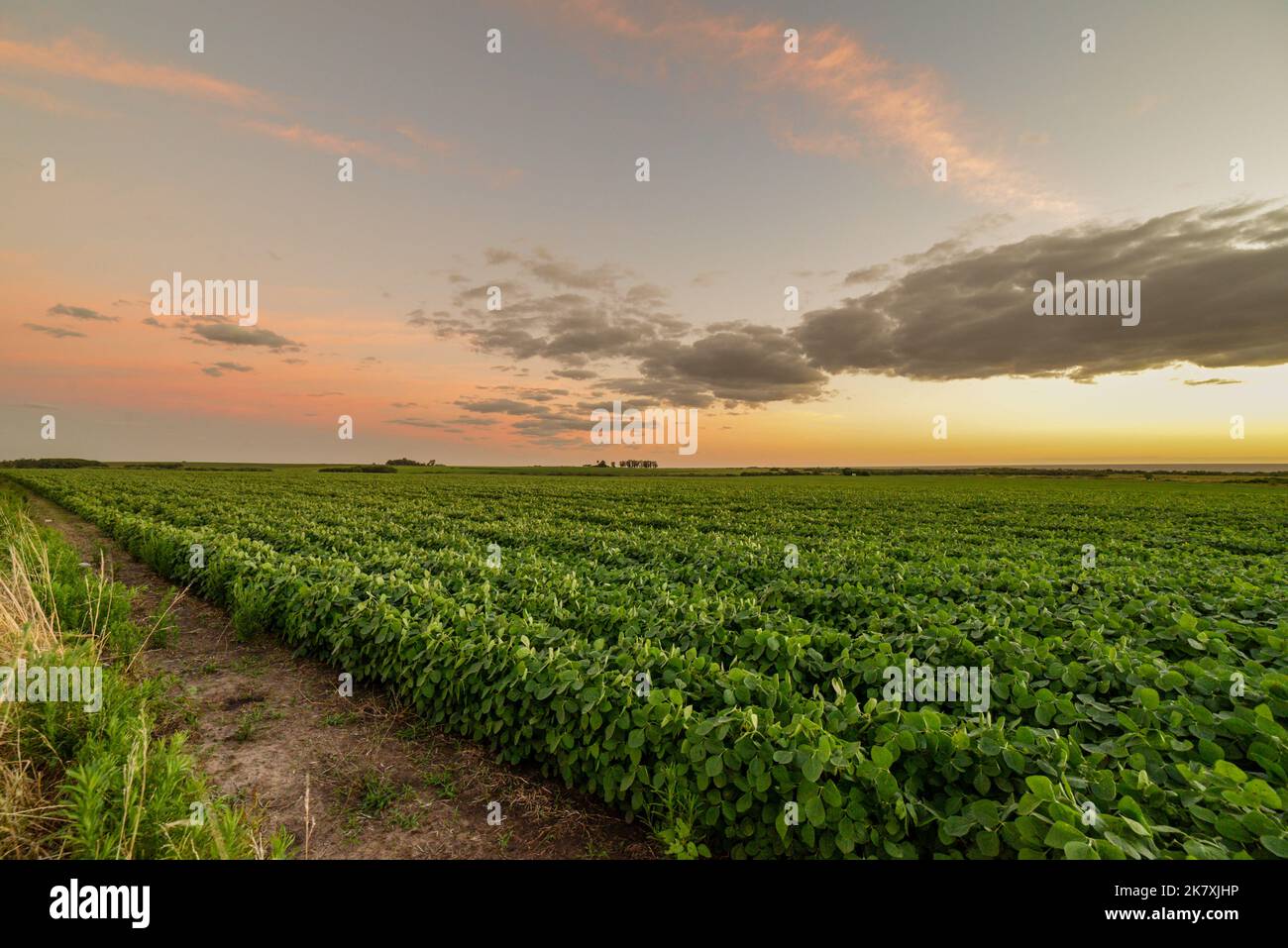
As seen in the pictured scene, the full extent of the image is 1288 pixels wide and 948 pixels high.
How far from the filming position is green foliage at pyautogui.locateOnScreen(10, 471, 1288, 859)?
3.54 meters

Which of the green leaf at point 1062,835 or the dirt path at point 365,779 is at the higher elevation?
the green leaf at point 1062,835

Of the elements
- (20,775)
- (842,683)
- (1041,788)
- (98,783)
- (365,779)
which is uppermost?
(1041,788)

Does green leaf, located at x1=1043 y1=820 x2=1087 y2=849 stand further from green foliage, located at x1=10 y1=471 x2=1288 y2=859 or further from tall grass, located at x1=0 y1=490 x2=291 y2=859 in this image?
tall grass, located at x1=0 y1=490 x2=291 y2=859

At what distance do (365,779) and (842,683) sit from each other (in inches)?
202

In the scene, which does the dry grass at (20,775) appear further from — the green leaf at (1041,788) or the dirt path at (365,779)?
the green leaf at (1041,788)

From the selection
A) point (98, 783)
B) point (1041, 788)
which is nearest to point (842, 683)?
point (1041, 788)

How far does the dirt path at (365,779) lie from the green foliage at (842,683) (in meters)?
0.27

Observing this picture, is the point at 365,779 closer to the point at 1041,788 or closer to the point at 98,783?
the point at 98,783

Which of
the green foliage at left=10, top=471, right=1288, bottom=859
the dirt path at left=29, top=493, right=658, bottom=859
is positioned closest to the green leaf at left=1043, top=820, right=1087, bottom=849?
the green foliage at left=10, top=471, right=1288, bottom=859

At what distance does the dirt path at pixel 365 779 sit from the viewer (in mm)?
4684

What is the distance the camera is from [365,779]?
5.52 meters

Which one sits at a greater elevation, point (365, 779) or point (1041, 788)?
point (1041, 788)

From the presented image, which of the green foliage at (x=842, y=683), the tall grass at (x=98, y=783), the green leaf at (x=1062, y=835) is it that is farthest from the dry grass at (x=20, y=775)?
the green leaf at (x=1062, y=835)
